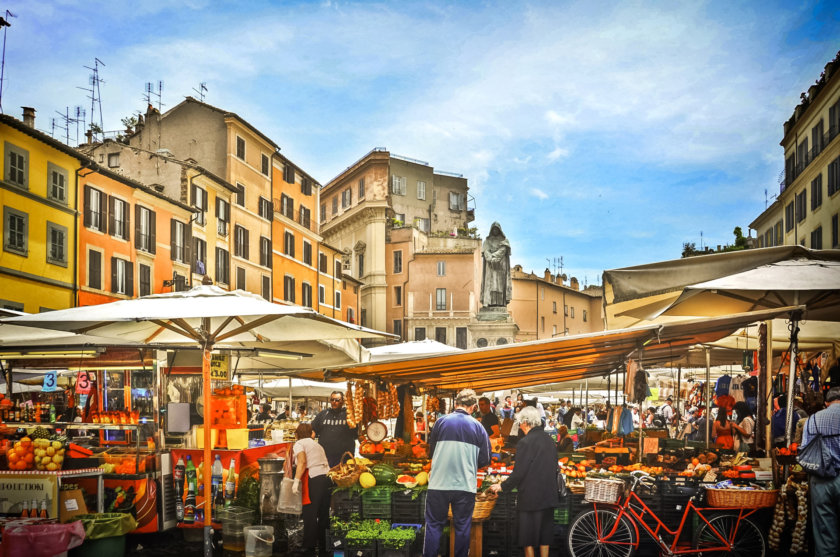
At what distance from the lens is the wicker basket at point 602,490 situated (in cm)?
761

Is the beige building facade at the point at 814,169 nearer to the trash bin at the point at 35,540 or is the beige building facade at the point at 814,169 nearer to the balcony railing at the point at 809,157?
Answer: the balcony railing at the point at 809,157

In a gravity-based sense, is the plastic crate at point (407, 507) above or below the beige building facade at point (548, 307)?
below

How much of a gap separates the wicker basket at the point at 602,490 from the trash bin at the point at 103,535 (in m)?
5.09

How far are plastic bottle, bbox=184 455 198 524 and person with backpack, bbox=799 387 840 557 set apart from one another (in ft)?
23.9

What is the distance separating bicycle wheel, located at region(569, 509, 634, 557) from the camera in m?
7.77

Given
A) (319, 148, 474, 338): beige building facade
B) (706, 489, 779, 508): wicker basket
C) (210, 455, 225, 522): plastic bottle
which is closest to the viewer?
(706, 489, 779, 508): wicker basket

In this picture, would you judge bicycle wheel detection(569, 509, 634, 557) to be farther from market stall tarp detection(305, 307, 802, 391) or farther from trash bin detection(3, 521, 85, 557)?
trash bin detection(3, 521, 85, 557)

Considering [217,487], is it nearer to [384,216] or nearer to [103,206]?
[103,206]

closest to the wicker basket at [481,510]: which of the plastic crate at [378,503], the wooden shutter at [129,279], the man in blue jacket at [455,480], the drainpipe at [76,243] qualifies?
the man in blue jacket at [455,480]

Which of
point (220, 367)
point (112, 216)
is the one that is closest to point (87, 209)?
point (112, 216)

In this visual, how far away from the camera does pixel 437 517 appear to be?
7219mm

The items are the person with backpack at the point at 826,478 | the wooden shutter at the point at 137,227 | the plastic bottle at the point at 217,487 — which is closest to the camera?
the person with backpack at the point at 826,478

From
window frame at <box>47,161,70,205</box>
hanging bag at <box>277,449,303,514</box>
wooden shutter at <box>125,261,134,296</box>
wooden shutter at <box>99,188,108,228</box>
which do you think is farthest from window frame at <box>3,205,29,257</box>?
hanging bag at <box>277,449,303,514</box>

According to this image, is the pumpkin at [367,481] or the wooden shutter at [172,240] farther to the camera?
the wooden shutter at [172,240]
